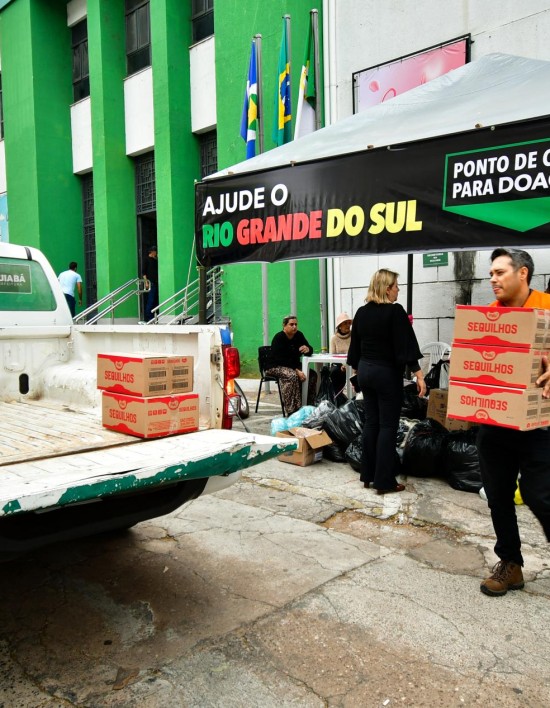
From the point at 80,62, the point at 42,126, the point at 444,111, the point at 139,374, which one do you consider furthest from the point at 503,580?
the point at 80,62

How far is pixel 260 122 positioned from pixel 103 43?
703 centimetres

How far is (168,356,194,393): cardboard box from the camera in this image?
3.42 metres

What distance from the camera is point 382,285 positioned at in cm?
484

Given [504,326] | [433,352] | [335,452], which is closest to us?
[504,326]

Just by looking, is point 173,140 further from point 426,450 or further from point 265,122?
point 426,450

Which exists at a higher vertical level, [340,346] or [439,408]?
[340,346]

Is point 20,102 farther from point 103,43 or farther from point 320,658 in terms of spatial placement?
point 320,658

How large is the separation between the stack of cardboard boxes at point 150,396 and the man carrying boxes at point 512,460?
5.05 feet

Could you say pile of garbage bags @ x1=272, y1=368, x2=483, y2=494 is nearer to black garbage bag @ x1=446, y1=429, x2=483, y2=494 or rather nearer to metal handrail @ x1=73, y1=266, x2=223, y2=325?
black garbage bag @ x1=446, y1=429, x2=483, y2=494

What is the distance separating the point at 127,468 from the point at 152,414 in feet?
2.08

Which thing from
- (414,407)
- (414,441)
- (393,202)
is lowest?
(414,441)

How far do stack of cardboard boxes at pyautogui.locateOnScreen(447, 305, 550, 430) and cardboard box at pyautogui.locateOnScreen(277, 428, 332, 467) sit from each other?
274 cm

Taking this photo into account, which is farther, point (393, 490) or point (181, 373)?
point (393, 490)

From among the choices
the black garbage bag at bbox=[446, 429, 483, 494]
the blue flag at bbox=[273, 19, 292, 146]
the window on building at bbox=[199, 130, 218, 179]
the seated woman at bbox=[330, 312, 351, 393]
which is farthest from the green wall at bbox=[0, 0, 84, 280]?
the black garbage bag at bbox=[446, 429, 483, 494]
